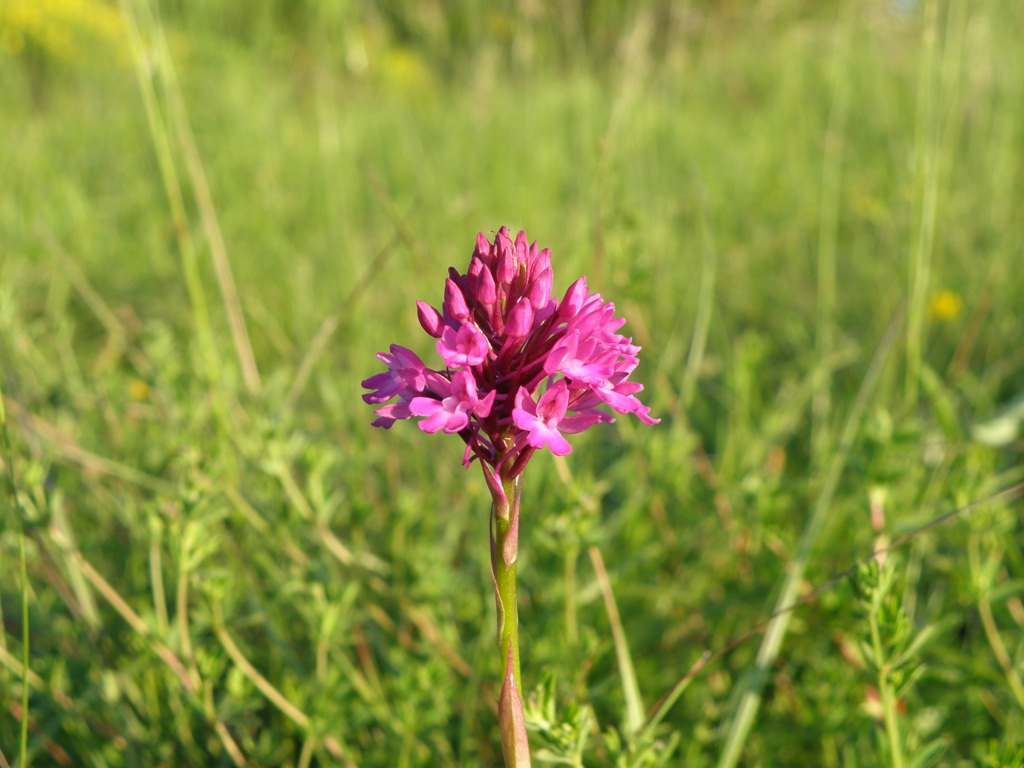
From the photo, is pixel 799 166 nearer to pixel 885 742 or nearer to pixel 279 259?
pixel 279 259

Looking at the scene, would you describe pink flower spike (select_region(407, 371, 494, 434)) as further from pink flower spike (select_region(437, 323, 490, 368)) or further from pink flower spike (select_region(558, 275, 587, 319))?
pink flower spike (select_region(558, 275, 587, 319))

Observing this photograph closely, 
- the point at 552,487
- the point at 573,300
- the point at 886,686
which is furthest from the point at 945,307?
the point at 573,300

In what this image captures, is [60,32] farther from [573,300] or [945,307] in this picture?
[573,300]

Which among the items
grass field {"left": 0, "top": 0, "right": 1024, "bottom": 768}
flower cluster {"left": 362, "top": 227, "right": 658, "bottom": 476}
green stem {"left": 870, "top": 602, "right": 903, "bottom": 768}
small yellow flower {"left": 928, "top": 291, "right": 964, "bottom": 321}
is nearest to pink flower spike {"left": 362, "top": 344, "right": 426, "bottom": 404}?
flower cluster {"left": 362, "top": 227, "right": 658, "bottom": 476}

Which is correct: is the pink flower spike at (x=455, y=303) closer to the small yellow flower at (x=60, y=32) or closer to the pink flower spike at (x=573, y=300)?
the pink flower spike at (x=573, y=300)

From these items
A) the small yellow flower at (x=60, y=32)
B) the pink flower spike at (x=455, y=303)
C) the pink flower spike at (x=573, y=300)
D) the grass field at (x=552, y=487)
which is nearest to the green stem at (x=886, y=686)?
the grass field at (x=552, y=487)

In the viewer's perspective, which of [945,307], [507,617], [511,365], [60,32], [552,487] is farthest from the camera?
[60,32]
